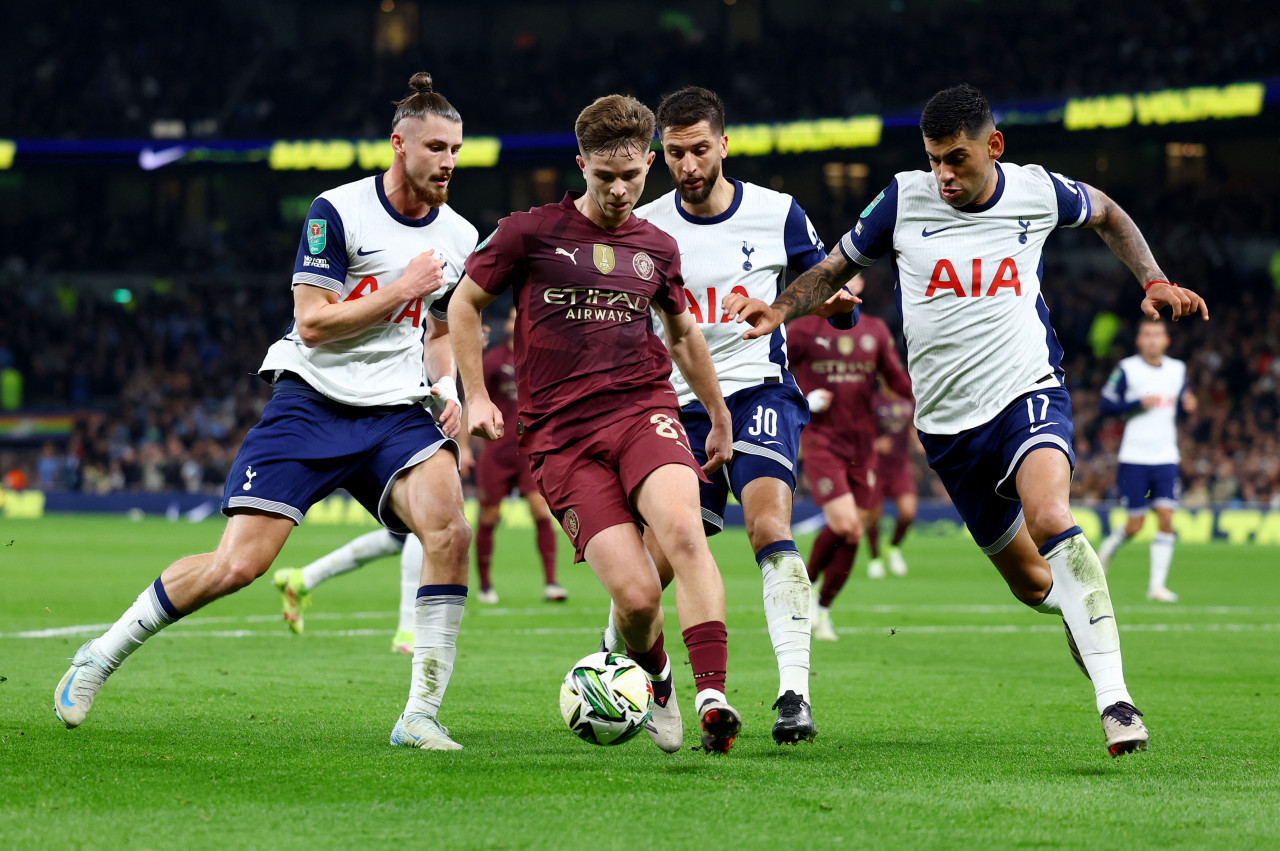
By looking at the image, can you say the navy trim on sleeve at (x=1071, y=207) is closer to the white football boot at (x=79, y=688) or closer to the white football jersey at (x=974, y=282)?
the white football jersey at (x=974, y=282)

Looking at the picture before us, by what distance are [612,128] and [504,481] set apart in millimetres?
8326

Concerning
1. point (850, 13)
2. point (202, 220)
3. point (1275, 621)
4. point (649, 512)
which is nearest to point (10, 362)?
point (202, 220)

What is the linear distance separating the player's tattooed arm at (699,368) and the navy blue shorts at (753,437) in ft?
0.90

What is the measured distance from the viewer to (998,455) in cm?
563

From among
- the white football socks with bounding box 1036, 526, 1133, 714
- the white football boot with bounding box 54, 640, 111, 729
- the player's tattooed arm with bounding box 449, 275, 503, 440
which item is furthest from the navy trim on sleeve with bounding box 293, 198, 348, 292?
the white football socks with bounding box 1036, 526, 1133, 714

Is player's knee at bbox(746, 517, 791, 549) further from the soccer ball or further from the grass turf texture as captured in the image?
the soccer ball

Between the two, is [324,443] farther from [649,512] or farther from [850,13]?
[850,13]

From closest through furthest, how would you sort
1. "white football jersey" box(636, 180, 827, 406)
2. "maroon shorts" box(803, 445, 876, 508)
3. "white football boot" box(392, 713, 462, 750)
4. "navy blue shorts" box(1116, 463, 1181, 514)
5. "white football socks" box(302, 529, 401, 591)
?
"white football boot" box(392, 713, 462, 750) < "white football jersey" box(636, 180, 827, 406) < "white football socks" box(302, 529, 401, 591) < "maroon shorts" box(803, 445, 876, 508) < "navy blue shorts" box(1116, 463, 1181, 514)

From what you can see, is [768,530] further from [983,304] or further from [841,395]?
[841,395]

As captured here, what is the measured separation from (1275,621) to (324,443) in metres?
8.35

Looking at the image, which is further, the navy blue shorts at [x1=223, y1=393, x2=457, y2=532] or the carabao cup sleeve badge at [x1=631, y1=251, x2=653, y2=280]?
the navy blue shorts at [x1=223, y1=393, x2=457, y2=532]

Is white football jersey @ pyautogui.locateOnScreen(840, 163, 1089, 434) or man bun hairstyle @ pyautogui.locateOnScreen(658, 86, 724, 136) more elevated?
man bun hairstyle @ pyautogui.locateOnScreen(658, 86, 724, 136)

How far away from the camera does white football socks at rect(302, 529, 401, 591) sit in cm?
838

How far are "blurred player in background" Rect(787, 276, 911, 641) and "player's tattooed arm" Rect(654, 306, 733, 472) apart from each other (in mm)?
4725
